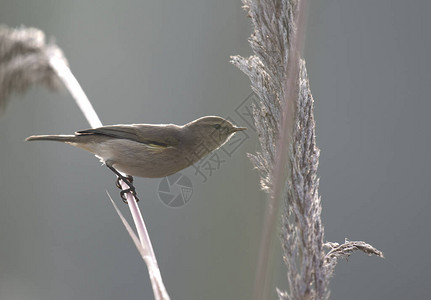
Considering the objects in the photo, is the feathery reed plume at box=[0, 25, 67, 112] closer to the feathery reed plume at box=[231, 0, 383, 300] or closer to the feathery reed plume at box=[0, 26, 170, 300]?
the feathery reed plume at box=[0, 26, 170, 300]

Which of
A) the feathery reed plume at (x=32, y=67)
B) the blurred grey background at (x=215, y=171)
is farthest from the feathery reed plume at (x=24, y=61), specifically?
the blurred grey background at (x=215, y=171)

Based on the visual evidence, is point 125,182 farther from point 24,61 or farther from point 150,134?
point 24,61

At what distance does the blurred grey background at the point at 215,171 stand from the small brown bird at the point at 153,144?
207 mm

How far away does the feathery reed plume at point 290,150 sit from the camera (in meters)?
0.89

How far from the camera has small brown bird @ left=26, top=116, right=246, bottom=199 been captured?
65.9 inches

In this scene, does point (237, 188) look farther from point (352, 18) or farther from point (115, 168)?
point (352, 18)

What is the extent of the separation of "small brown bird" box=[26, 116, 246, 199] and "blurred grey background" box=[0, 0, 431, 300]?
21 centimetres

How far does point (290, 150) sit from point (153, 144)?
83 centimetres

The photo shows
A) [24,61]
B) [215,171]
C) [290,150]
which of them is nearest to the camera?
[290,150]

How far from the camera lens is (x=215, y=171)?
7.50ft

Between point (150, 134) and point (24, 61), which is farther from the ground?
point (24, 61)

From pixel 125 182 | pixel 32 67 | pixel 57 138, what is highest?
pixel 32 67

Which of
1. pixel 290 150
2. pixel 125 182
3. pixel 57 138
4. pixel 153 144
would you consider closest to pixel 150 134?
pixel 153 144

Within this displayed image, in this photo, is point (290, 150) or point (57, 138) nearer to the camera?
point (290, 150)
